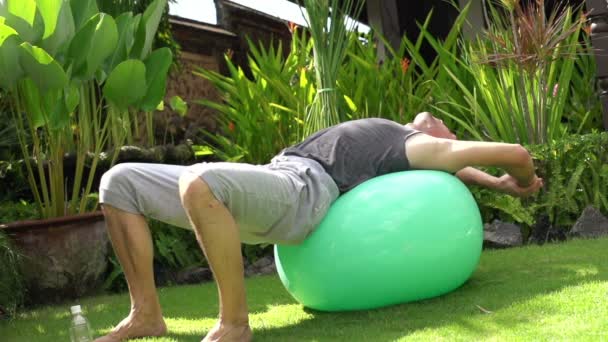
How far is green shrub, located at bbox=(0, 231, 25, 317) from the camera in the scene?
4.34 m

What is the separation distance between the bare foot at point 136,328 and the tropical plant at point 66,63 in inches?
73.7

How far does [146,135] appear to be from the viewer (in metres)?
8.06

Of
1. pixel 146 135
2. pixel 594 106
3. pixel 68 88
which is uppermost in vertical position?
pixel 68 88

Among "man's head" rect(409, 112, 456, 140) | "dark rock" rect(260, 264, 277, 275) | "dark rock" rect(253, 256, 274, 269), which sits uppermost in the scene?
"man's head" rect(409, 112, 456, 140)

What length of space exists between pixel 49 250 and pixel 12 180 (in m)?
1.62

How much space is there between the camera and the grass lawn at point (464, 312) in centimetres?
273

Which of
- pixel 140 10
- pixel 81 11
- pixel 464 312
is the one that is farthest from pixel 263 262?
pixel 140 10

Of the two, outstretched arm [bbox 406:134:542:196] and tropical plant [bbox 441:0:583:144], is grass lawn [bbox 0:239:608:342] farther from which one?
tropical plant [bbox 441:0:583:144]

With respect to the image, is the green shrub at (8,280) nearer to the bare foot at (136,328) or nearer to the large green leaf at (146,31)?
the bare foot at (136,328)

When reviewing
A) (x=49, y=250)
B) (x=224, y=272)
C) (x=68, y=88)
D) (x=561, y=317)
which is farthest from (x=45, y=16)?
(x=561, y=317)

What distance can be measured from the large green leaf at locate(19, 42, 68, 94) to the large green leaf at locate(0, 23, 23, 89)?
0.12ft

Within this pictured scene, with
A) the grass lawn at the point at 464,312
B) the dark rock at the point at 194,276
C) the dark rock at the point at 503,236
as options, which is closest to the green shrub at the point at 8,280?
the grass lawn at the point at 464,312

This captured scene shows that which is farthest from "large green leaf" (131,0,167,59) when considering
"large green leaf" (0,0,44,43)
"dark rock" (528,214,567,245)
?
"dark rock" (528,214,567,245)

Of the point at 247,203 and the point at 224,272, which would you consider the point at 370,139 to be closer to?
the point at 247,203
